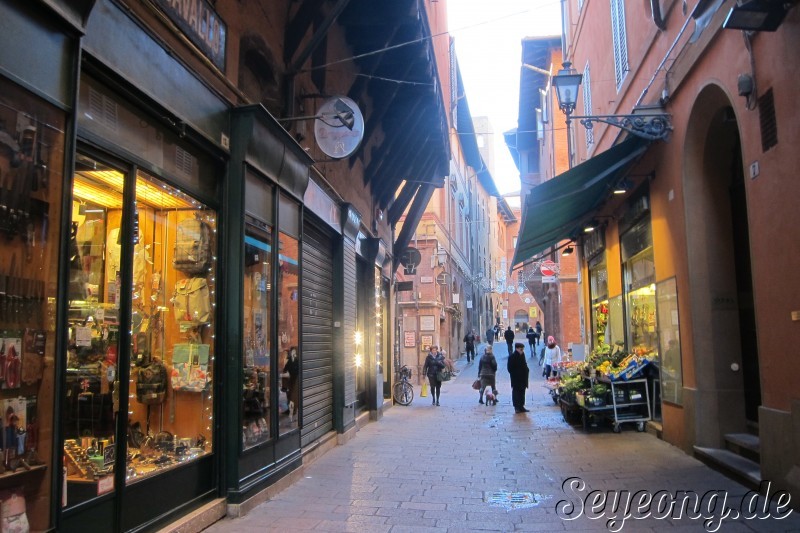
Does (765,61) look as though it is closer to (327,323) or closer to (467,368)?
(327,323)

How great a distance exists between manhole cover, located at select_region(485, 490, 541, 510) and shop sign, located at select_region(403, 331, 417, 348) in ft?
62.8

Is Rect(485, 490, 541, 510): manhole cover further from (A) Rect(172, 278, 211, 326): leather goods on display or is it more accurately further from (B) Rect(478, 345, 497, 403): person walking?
(B) Rect(478, 345, 497, 403): person walking

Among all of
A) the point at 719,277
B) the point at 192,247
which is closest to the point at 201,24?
the point at 192,247

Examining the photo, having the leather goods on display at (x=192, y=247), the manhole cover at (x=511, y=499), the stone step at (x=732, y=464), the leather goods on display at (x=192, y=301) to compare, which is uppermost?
the leather goods on display at (x=192, y=247)

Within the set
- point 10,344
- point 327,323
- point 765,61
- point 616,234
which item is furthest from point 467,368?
point 10,344

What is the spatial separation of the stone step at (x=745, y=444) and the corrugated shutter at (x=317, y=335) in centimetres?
563

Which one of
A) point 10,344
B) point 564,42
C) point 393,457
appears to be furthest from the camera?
point 564,42

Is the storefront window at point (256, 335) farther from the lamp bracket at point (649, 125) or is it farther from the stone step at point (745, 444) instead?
the stone step at point (745, 444)

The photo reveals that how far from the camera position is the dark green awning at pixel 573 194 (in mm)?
10359

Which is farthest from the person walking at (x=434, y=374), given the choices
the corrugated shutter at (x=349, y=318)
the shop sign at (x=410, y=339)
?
the shop sign at (x=410, y=339)

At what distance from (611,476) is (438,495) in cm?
222

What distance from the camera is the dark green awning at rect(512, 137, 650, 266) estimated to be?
1036cm

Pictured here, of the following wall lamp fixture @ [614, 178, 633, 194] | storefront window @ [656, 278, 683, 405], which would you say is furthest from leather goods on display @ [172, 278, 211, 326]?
wall lamp fixture @ [614, 178, 633, 194]

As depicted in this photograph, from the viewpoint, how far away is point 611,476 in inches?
304
